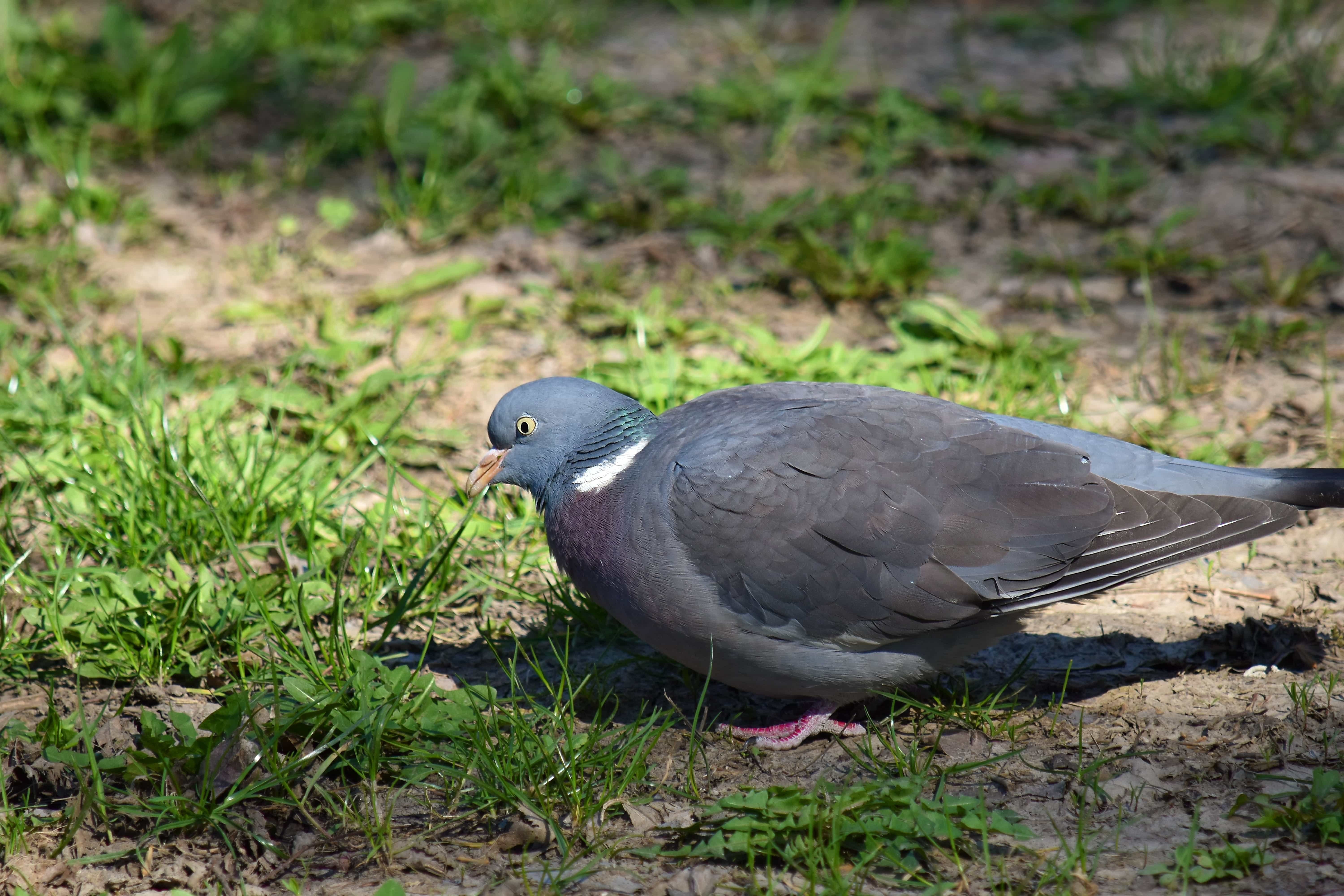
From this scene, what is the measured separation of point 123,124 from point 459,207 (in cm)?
183

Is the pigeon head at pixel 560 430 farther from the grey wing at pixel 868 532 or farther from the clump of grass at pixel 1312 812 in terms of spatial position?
the clump of grass at pixel 1312 812

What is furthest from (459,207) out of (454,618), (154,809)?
(154,809)

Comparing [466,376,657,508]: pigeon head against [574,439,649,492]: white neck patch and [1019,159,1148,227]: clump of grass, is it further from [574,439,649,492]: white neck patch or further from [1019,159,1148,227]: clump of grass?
[1019,159,1148,227]: clump of grass

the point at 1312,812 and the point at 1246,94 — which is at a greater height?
the point at 1246,94

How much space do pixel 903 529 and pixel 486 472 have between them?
3.90 feet

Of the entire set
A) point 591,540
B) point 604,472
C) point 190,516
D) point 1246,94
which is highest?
point 1246,94

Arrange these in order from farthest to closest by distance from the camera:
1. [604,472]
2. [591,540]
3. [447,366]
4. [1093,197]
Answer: [1093,197], [447,366], [604,472], [591,540]

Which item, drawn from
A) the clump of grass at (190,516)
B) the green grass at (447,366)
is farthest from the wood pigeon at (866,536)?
the clump of grass at (190,516)

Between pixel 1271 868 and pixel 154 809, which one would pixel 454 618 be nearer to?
pixel 154 809

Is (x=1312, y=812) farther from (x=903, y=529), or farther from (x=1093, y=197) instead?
(x=1093, y=197)

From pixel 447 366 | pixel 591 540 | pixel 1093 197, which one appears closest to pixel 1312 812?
pixel 591 540

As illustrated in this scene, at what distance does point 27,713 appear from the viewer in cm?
314

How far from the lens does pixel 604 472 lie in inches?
128

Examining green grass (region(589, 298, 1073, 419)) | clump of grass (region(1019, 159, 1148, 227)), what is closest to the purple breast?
green grass (region(589, 298, 1073, 419))
